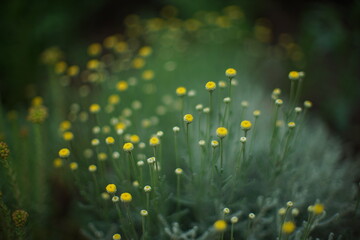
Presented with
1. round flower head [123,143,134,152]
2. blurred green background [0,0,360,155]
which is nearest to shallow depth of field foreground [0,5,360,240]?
round flower head [123,143,134,152]

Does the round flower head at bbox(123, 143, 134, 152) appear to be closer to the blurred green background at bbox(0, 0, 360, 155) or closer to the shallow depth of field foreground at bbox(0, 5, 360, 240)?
the shallow depth of field foreground at bbox(0, 5, 360, 240)

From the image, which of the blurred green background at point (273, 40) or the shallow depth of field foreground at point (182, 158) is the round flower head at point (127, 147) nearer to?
the shallow depth of field foreground at point (182, 158)

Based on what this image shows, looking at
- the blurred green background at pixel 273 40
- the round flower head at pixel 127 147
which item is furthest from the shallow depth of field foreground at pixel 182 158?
the blurred green background at pixel 273 40

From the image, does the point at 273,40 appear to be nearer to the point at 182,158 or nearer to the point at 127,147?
the point at 182,158

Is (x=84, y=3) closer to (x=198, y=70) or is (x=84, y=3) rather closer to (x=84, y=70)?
(x=84, y=70)

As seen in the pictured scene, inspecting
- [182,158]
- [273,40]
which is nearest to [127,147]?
[182,158]
